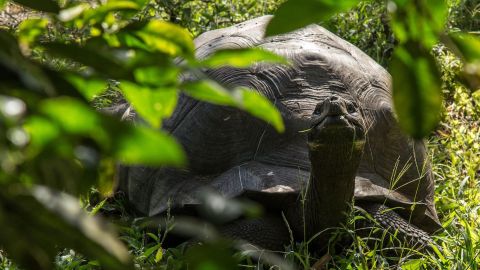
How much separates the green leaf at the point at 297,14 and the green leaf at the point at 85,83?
4.5 inches

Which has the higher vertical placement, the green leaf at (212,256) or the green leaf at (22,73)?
the green leaf at (22,73)

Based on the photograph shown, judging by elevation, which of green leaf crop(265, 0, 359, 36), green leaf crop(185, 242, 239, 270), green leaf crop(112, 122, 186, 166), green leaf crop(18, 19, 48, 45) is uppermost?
green leaf crop(265, 0, 359, 36)

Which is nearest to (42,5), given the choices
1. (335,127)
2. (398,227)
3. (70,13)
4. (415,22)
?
(70,13)

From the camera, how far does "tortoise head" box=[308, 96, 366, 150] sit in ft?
9.57

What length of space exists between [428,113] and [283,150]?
3186 millimetres

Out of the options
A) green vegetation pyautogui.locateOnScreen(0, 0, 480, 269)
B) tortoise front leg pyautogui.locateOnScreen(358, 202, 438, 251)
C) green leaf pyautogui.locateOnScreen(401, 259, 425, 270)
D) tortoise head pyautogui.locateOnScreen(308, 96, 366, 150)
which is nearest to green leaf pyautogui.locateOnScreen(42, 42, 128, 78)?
green vegetation pyautogui.locateOnScreen(0, 0, 480, 269)

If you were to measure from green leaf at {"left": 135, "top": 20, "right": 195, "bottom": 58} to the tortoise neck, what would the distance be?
2386mm

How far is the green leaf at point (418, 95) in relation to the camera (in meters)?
0.51

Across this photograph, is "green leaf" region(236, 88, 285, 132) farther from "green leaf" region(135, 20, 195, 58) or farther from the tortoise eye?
the tortoise eye

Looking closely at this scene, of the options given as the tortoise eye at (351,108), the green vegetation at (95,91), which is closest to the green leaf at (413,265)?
the tortoise eye at (351,108)

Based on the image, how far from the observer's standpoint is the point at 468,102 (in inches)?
201

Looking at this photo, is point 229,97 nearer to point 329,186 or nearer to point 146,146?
point 146,146

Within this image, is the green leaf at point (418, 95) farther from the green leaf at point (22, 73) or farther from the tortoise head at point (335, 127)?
the tortoise head at point (335, 127)

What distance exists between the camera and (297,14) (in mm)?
Answer: 500
